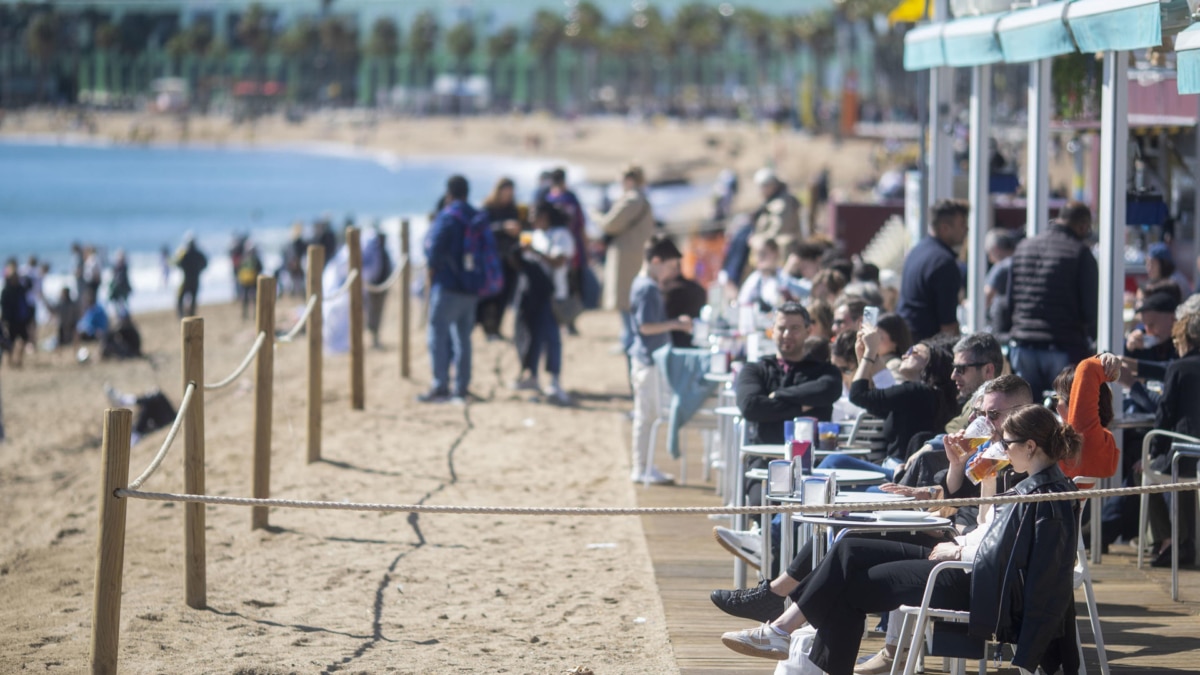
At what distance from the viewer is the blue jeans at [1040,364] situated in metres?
7.45

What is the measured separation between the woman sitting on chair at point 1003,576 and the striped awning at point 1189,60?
6.87ft

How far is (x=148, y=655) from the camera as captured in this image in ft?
19.2

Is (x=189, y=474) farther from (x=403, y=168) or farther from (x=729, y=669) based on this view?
(x=403, y=168)

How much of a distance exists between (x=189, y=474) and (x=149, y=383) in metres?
12.9

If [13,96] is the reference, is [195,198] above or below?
below

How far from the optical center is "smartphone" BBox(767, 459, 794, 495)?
17.4 ft

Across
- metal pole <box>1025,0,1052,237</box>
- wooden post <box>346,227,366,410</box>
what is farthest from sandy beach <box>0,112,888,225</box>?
metal pole <box>1025,0,1052,237</box>

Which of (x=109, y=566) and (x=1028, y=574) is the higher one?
(x=1028, y=574)

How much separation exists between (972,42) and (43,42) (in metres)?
198

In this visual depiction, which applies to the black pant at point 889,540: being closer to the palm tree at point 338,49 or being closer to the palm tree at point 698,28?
the palm tree at point 698,28

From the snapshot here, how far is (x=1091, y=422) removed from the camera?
223 inches

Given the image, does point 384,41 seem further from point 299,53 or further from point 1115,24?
point 1115,24

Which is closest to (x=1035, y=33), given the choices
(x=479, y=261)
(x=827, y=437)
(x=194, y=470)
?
(x=827, y=437)

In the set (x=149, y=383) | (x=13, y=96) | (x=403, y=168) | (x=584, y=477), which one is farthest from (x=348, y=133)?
(x=584, y=477)
